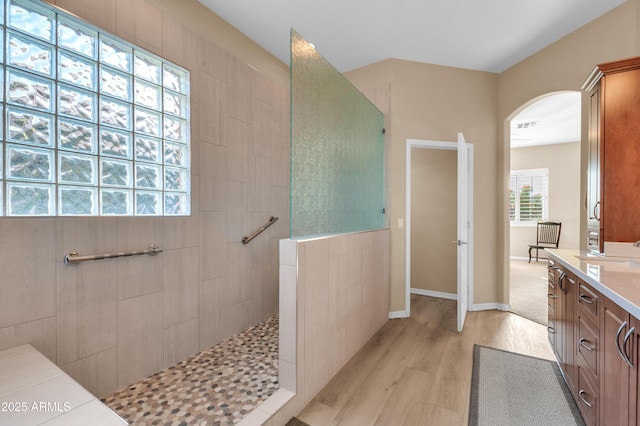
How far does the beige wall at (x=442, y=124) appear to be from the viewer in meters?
3.41

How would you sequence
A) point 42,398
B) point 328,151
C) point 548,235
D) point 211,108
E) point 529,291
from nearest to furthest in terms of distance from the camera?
1. point 42,398
2. point 328,151
3. point 211,108
4. point 529,291
5. point 548,235

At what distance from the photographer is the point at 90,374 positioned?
172 centimetres

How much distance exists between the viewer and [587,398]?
1529 mm

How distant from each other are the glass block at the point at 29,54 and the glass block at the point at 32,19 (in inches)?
1.8

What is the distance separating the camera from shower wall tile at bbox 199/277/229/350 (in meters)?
2.44

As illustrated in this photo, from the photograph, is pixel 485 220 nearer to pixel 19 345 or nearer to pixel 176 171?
pixel 176 171

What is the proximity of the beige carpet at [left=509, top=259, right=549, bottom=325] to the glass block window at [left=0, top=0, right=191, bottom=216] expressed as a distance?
13.4 ft

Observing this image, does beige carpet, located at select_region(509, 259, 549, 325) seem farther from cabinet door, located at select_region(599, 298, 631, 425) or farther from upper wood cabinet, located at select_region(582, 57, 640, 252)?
cabinet door, located at select_region(599, 298, 631, 425)

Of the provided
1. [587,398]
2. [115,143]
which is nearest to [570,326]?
[587,398]

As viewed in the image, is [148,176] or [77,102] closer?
[77,102]

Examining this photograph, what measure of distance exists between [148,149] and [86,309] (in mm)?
1100

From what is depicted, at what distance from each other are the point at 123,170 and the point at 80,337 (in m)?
1.04

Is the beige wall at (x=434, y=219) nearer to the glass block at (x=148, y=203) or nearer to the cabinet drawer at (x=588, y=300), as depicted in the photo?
the cabinet drawer at (x=588, y=300)

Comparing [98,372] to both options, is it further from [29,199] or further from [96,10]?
[96,10]
